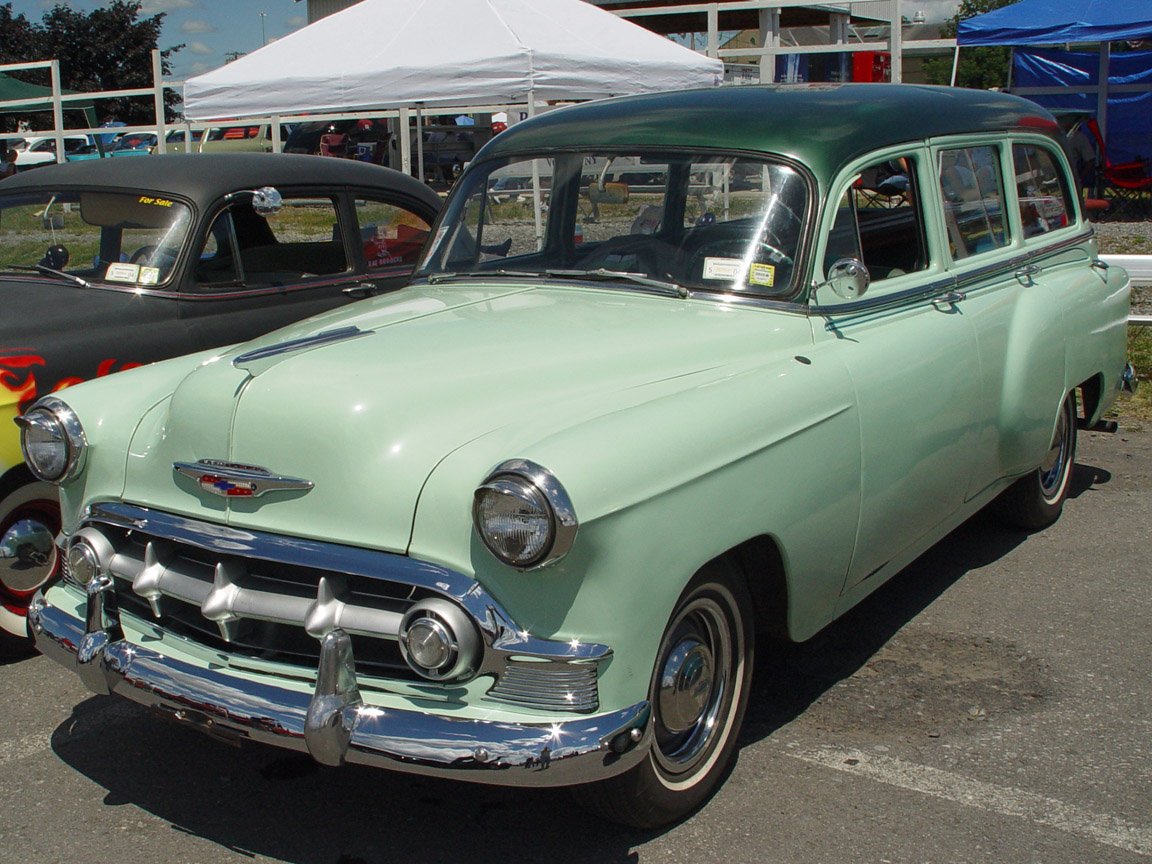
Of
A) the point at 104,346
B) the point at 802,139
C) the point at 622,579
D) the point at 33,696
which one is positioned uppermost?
the point at 802,139

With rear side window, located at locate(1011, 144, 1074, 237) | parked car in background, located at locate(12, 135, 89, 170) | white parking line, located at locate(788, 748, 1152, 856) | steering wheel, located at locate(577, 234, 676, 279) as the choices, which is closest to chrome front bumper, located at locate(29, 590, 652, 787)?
white parking line, located at locate(788, 748, 1152, 856)

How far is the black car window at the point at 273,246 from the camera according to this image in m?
4.88

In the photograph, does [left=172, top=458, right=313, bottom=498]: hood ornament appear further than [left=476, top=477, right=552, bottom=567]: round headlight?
Yes

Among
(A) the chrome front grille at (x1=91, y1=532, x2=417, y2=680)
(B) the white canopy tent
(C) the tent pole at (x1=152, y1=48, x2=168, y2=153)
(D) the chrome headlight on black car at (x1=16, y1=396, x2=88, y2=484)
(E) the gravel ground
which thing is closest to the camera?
(A) the chrome front grille at (x1=91, y1=532, x2=417, y2=680)

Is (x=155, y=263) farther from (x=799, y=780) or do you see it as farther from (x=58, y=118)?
(x=58, y=118)

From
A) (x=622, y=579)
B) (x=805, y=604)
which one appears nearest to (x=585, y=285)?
(x=805, y=604)

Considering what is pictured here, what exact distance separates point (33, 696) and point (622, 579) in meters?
2.27

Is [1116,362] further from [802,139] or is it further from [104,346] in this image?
[104,346]

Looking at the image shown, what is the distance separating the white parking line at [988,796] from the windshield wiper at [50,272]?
336 cm

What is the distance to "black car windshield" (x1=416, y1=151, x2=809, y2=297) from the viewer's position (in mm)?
3561

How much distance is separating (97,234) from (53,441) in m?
2.03

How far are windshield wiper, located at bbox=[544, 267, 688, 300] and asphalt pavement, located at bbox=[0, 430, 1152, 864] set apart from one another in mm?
1272

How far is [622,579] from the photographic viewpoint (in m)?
2.48

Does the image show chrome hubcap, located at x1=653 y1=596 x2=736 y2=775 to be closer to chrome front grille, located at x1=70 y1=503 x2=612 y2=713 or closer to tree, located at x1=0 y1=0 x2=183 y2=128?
chrome front grille, located at x1=70 y1=503 x2=612 y2=713
